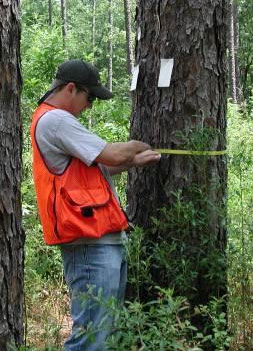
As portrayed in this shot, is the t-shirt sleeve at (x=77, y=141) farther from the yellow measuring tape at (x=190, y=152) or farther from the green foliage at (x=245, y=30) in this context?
the green foliage at (x=245, y=30)

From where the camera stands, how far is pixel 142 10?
3.78 metres

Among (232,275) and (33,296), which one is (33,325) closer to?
(33,296)

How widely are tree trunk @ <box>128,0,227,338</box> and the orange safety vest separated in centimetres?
34

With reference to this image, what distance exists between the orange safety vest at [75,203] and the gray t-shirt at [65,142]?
1.7 inches

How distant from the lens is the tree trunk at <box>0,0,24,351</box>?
2.76m

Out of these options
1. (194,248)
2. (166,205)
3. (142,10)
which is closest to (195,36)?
(142,10)

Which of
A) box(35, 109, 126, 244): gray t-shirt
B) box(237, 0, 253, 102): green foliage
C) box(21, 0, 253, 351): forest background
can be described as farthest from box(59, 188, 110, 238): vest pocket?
box(237, 0, 253, 102): green foliage

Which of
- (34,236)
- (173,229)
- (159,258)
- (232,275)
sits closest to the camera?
(159,258)

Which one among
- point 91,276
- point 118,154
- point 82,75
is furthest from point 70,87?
point 91,276

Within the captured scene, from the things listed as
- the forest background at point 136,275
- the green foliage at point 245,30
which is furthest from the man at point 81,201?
the green foliage at point 245,30

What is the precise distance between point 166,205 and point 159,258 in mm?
533

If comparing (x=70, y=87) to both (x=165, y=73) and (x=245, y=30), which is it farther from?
(x=245, y=30)

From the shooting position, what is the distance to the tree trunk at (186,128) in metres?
3.39

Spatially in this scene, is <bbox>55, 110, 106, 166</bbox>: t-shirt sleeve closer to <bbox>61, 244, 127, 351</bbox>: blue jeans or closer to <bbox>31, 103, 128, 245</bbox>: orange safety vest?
<bbox>31, 103, 128, 245</bbox>: orange safety vest
